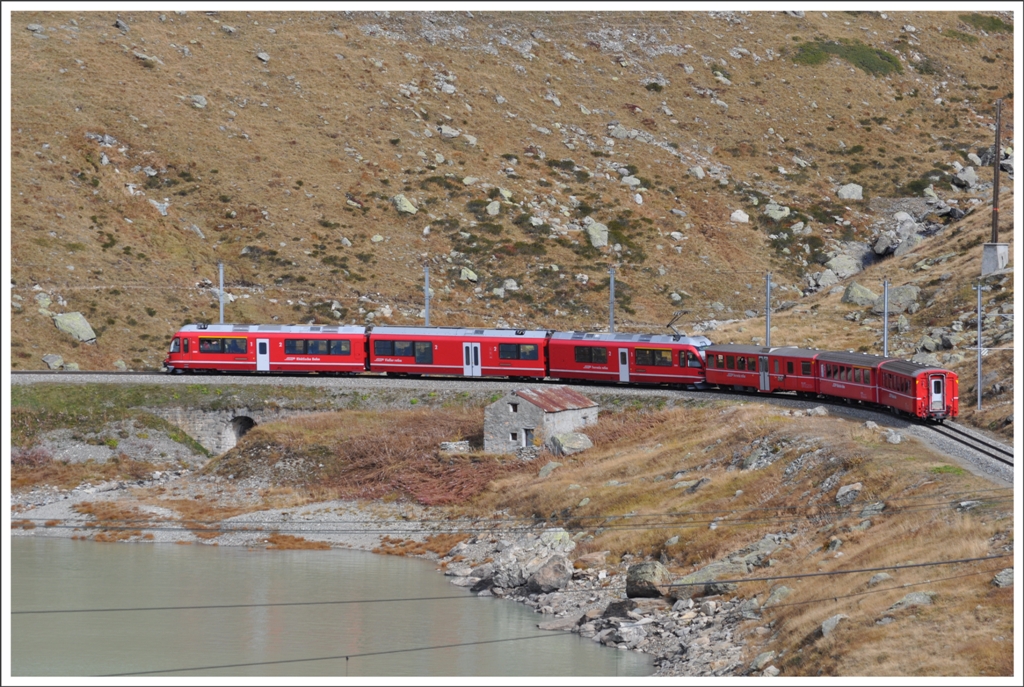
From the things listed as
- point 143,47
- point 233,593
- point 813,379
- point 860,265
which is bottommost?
point 233,593

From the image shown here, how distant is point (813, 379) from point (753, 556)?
752 inches

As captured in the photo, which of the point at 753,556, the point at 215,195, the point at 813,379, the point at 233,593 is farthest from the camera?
the point at 215,195

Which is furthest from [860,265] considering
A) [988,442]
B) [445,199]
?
[988,442]

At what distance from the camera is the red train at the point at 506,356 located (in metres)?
63.6

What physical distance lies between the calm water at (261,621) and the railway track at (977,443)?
52.9ft

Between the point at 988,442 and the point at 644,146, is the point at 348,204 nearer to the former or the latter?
the point at 644,146

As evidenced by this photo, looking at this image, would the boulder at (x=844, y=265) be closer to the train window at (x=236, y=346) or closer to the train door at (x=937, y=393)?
the train door at (x=937, y=393)

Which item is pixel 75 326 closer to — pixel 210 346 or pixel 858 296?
pixel 210 346

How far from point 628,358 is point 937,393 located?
738 inches

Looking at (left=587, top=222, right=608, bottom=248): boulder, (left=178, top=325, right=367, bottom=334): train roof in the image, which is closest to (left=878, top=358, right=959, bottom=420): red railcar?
(left=178, top=325, right=367, bottom=334): train roof

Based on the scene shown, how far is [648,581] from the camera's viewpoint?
4400 centimetres

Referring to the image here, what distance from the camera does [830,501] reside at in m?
45.8

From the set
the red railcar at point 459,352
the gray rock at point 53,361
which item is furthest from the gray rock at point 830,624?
the gray rock at point 53,361

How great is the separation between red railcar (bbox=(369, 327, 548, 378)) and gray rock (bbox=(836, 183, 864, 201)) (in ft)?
195
